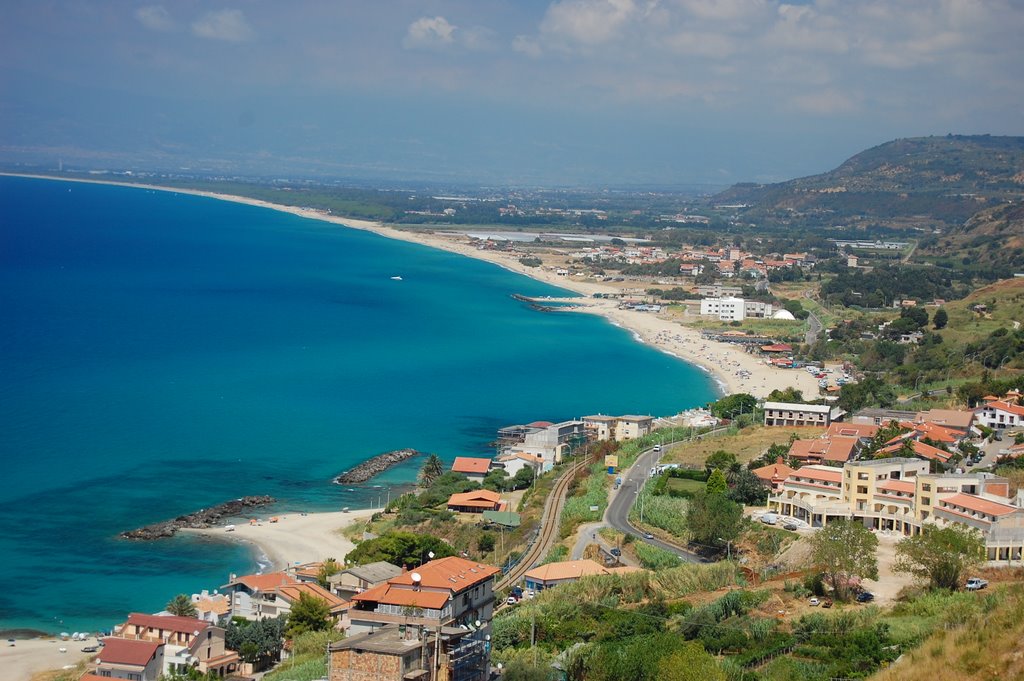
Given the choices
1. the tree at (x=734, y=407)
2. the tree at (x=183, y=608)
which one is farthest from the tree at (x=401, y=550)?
the tree at (x=734, y=407)

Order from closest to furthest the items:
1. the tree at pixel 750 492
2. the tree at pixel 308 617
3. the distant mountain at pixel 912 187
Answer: the tree at pixel 308 617, the tree at pixel 750 492, the distant mountain at pixel 912 187

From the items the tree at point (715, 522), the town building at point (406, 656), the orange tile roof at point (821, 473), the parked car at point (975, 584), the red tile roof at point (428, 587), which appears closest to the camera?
the town building at point (406, 656)

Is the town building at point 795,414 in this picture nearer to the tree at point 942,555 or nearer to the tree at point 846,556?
the tree at point 942,555

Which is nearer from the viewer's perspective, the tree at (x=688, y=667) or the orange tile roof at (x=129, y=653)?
the tree at (x=688, y=667)

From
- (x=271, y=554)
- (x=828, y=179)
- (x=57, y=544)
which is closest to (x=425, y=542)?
(x=271, y=554)

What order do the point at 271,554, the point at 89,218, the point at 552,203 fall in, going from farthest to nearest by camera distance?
the point at 552,203
the point at 89,218
the point at 271,554

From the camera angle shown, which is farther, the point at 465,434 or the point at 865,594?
the point at 465,434

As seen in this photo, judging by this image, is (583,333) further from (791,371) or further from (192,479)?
(192,479)

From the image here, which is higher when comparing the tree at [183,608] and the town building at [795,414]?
the town building at [795,414]
